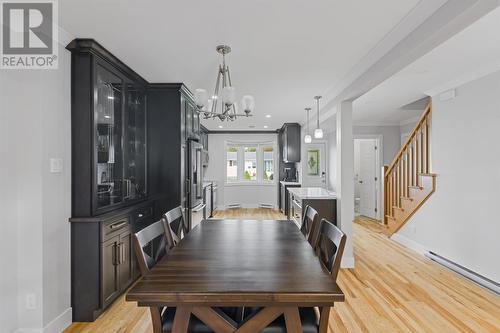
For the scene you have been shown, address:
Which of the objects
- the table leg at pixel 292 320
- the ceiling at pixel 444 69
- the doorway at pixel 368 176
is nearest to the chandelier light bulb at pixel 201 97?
the table leg at pixel 292 320

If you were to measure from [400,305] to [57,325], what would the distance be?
301 centimetres

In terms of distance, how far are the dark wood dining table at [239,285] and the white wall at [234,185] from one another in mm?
6504

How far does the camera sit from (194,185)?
4.35 m

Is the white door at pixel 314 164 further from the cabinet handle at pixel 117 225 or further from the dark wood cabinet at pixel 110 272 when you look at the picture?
the dark wood cabinet at pixel 110 272

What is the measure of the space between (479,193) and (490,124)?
0.80 meters

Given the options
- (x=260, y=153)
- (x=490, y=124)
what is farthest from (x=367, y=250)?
(x=260, y=153)

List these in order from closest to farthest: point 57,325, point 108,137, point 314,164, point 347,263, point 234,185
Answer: point 57,325
point 108,137
point 347,263
point 314,164
point 234,185

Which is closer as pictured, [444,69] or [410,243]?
[444,69]

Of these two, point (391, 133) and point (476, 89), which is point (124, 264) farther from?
point (391, 133)

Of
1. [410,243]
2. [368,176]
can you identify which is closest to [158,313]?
[410,243]

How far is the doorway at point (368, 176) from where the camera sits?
6.76m

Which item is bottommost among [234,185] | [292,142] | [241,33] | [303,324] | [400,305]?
[400,305]

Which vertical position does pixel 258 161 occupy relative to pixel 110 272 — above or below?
above

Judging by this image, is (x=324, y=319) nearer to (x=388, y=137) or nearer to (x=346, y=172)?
(x=346, y=172)
